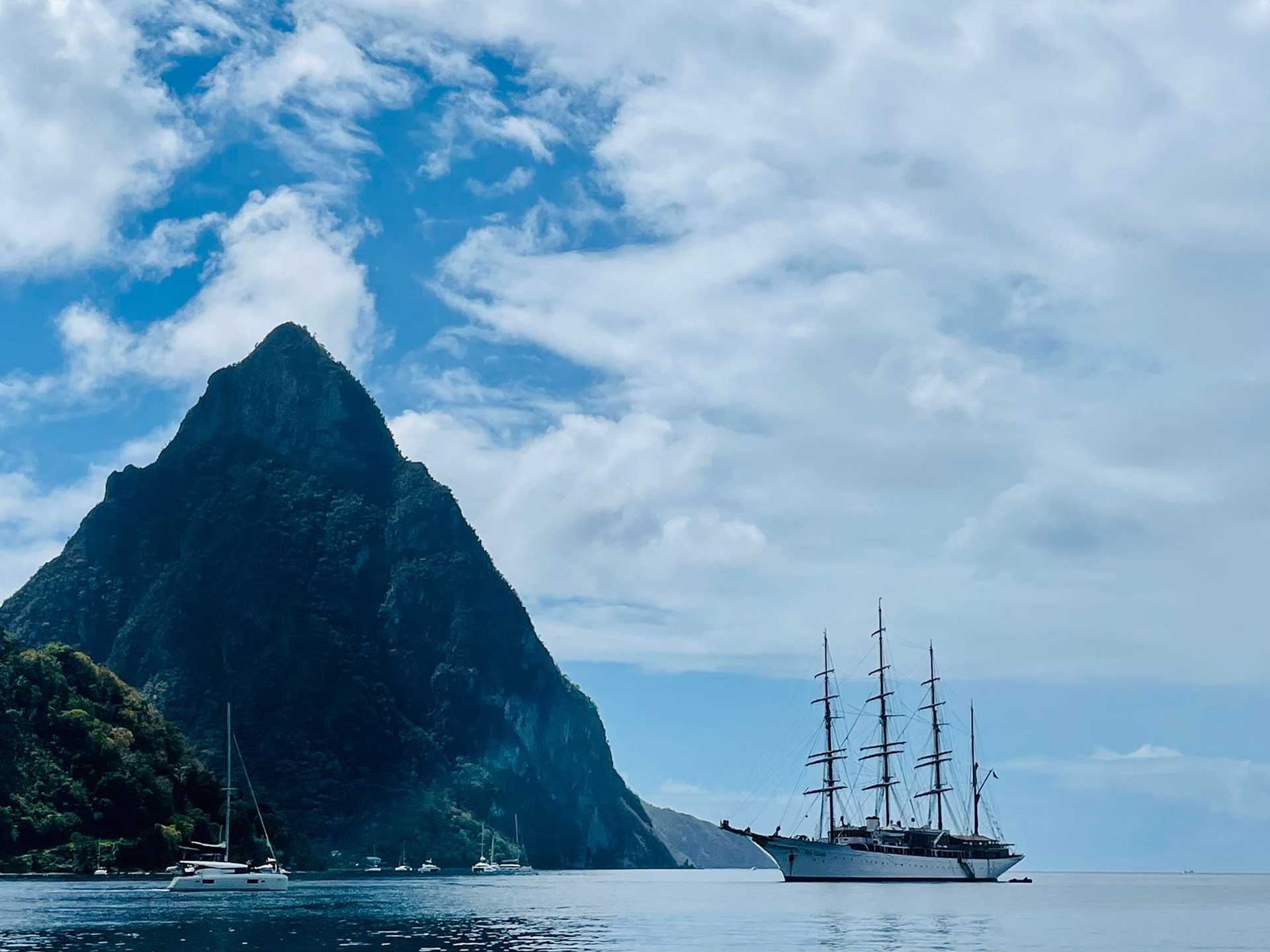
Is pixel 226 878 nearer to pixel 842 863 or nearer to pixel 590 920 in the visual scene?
pixel 590 920

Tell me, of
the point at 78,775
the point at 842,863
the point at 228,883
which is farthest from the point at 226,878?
the point at 842,863

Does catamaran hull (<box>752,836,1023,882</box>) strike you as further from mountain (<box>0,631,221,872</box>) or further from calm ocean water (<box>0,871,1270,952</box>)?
mountain (<box>0,631,221,872</box>)

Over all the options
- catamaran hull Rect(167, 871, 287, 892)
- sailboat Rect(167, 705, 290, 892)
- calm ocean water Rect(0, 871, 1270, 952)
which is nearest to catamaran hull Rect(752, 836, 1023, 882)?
calm ocean water Rect(0, 871, 1270, 952)

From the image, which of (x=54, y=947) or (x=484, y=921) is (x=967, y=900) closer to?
(x=484, y=921)

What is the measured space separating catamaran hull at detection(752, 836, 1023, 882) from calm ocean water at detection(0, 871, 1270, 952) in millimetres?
12662

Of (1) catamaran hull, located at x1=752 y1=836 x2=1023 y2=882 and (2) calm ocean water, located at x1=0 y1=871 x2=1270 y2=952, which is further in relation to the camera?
(1) catamaran hull, located at x1=752 y1=836 x2=1023 y2=882

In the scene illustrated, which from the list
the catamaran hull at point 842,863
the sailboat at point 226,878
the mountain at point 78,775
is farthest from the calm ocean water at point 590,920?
the catamaran hull at point 842,863

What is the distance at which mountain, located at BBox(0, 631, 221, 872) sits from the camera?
156500 millimetres

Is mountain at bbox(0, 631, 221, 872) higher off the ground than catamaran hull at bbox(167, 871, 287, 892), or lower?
higher

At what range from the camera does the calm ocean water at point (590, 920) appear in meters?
69.4

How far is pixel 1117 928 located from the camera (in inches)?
3711

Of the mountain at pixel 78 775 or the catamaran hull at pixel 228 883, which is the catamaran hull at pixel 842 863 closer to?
the catamaran hull at pixel 228 883

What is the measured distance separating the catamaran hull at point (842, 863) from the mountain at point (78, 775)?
74.5 m

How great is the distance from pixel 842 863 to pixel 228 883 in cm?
7379
